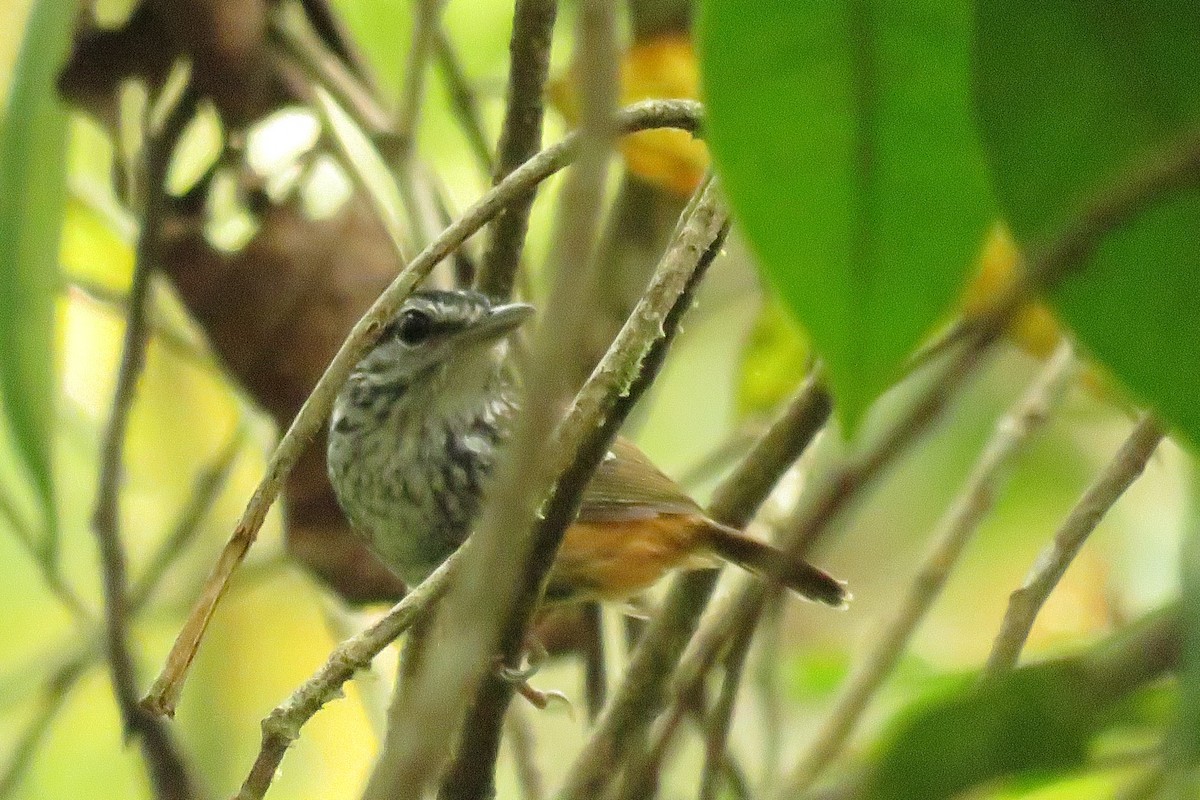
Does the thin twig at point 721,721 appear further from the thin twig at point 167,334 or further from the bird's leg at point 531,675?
the thin twig at point 167,334

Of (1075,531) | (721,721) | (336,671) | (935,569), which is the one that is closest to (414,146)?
(935,569)

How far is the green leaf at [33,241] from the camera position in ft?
5.79

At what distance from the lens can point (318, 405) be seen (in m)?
1.47

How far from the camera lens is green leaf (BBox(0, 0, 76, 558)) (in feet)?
5.79

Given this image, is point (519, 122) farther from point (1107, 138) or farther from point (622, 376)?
point (1107, 138)

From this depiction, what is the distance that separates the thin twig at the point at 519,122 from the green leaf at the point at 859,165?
3.07 ft

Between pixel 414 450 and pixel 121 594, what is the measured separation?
846 mm

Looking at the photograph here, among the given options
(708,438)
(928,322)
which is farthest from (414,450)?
(928,322)

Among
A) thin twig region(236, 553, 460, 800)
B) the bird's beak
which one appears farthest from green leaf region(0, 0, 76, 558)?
the bird's beak

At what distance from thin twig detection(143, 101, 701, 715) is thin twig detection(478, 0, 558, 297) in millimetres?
343

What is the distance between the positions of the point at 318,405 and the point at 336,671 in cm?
27

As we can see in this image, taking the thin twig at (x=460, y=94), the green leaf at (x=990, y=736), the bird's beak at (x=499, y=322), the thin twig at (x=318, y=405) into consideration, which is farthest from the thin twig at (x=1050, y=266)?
the thin twig at (x=460, y=94)

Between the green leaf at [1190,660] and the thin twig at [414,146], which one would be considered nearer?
the green leaf at [1190,660]

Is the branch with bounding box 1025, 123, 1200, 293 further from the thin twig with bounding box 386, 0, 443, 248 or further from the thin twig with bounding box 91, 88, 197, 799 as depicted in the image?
the thin twig with bounding box 386, 0, 443, 248
